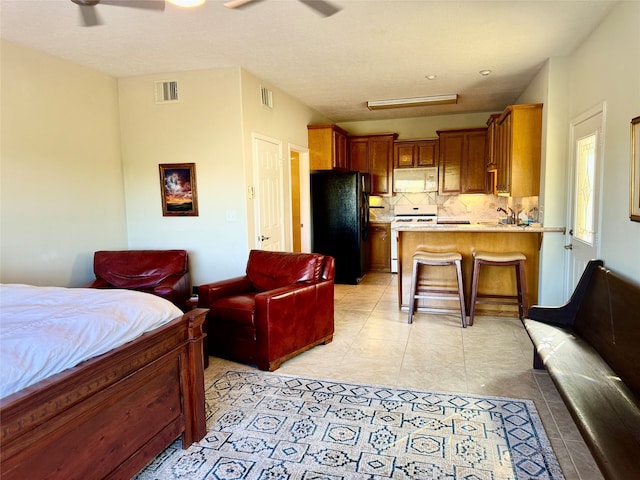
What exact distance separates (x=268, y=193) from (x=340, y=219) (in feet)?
5.28

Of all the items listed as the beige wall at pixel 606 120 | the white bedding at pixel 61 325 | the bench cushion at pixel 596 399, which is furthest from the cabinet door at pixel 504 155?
the white bedding at pixel 61 325

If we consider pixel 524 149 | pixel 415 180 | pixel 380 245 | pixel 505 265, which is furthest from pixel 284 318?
pixel 415 180

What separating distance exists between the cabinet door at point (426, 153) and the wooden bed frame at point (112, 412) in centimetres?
553

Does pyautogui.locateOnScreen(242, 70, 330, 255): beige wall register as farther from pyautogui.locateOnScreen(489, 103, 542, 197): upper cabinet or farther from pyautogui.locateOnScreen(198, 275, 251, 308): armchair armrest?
pyautogui.locateOnScreen(489, 103, 542, 197): upper cabinet

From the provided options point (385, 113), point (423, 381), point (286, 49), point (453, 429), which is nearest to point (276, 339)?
point (423, 381)

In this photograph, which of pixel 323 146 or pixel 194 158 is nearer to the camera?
pixel 194 158

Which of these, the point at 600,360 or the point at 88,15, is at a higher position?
the point at 88,15

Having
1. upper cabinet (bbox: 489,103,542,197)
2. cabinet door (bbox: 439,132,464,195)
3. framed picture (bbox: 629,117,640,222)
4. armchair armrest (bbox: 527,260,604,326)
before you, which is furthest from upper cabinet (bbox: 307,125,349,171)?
framed picture (bbox: 629,117,640,222)

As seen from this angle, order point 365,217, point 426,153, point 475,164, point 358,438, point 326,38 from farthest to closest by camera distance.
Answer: point 426,153, point 475,164, point 365,217, point 326,38, point 358,438

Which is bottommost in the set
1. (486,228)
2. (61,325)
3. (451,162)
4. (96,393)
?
(96,393)

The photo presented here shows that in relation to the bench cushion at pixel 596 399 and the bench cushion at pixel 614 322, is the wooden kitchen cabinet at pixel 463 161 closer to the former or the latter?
the bench cushion at pixel 614 322

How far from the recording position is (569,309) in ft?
9.41

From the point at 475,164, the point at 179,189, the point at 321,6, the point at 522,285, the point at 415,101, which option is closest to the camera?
the point at 321,6

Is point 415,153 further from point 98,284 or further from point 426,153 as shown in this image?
point 98,284
